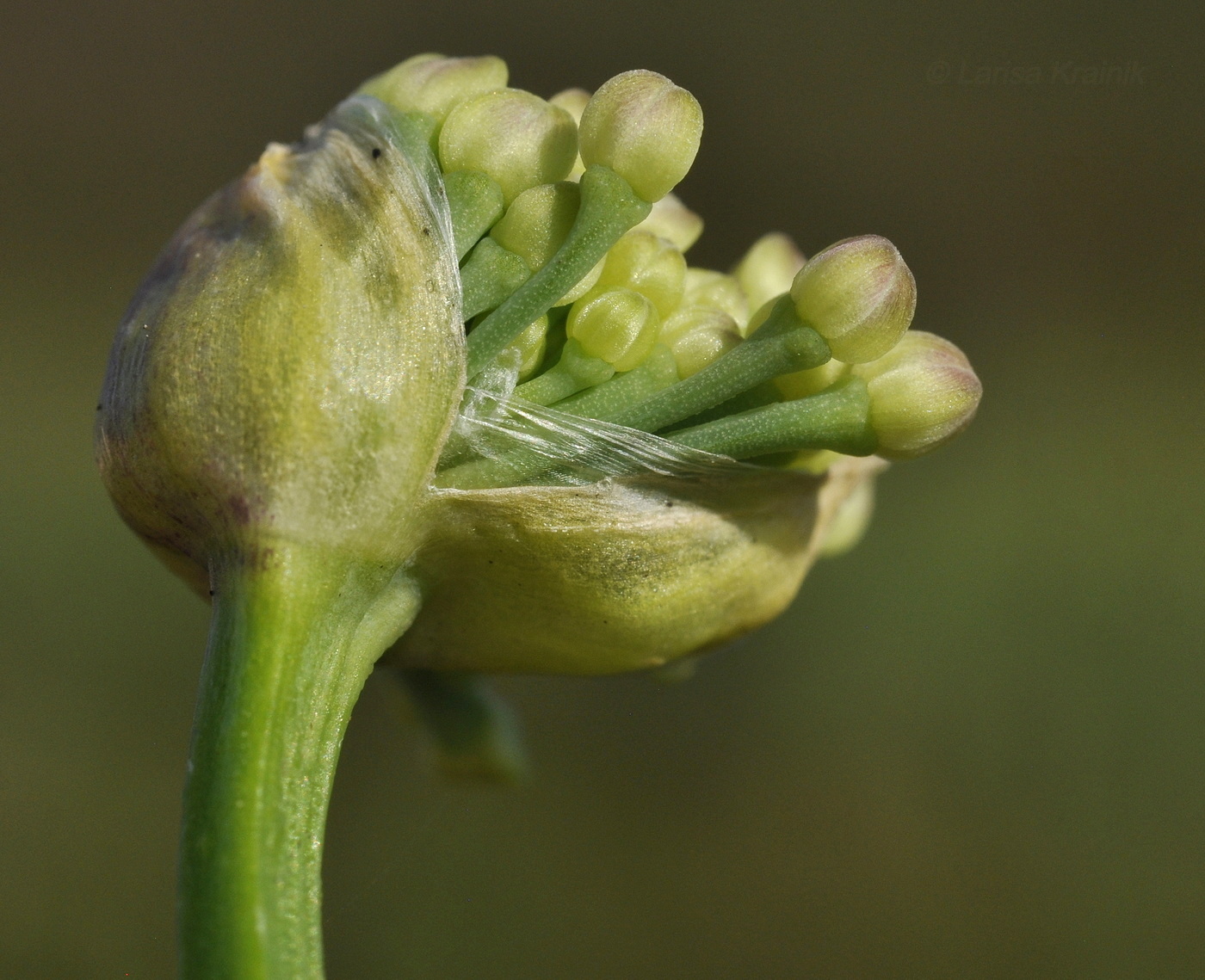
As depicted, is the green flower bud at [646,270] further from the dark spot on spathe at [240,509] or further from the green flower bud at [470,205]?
the dark spot on spathe at [240,509]

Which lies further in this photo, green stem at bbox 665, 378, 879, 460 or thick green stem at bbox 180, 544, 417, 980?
green stem at bbox 665, 378, 879, 460

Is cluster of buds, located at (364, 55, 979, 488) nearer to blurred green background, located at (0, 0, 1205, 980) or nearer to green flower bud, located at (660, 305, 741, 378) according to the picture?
green flower bud, located at (660, 305, 741, 378)

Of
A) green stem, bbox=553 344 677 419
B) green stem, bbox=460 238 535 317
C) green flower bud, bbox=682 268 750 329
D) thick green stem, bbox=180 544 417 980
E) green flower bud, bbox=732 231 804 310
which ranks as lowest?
thick green stem, bbox=180 544 417 980

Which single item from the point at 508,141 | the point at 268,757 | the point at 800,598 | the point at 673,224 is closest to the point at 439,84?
A: the point at 508,141

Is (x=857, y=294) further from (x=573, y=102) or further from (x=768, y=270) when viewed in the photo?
(x=573, y=102)

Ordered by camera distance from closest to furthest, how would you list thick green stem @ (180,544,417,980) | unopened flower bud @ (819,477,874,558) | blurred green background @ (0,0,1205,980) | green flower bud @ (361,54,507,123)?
1. thick green stem @ (180,544,417,980)
2. green flower bud @ (361,54,507,123)
3. unopened flower bud @ (819,477,874,558)
4. blurred green background @ (0,0,1205,980)

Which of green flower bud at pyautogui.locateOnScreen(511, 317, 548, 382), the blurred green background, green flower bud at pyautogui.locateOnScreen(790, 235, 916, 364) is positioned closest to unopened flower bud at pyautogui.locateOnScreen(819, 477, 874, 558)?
green flower bud at pyautogui.locateOnScreen(790, 235, 916, 364)

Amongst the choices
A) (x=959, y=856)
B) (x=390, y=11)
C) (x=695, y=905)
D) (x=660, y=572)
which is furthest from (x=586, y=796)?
(x=390, y=11)
